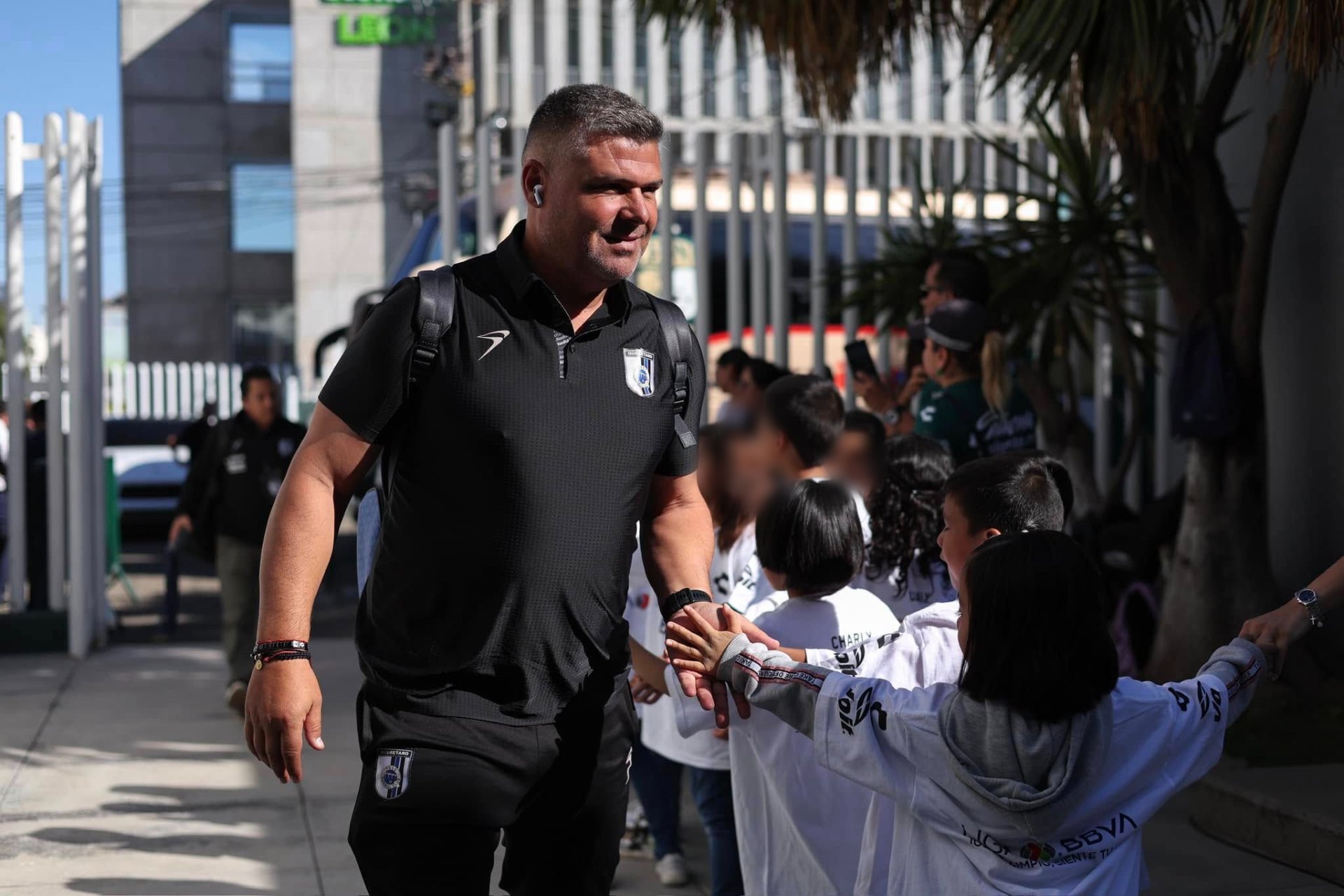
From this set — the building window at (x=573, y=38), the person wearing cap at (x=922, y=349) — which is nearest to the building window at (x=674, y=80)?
the building window at (x=573, y=38)

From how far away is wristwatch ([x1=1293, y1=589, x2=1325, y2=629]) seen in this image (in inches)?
119

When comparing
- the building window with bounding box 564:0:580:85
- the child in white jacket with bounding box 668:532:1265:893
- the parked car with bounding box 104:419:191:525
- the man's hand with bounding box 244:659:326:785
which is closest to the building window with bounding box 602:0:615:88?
the building window with bounding box 564:0:580:85

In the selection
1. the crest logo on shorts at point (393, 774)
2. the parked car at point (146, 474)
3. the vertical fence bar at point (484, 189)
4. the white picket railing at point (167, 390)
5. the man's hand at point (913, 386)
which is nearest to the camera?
the crest logo on shorts at point (393, 774)

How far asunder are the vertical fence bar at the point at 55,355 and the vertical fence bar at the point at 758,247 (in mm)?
3931

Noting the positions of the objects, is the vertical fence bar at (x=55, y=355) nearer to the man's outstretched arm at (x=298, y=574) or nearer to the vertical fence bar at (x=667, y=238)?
the vertical fence bar at (x=667, y=238)

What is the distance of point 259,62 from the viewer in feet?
110

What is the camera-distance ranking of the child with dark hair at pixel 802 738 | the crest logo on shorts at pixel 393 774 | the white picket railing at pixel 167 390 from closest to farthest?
the crest logo on shorts at pixel 393 774, the child with dark hair at pixel 802 738, the white picket railing at pixel 167 390

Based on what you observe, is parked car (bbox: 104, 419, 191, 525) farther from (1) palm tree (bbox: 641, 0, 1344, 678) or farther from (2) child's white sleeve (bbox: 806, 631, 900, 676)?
(2) child's white sleeve (bbox: 806, 631, 900, 676)

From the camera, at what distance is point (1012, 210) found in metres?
7.41

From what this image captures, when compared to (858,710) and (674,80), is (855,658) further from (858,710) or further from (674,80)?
(674,80)

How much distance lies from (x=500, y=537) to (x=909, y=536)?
2.00m

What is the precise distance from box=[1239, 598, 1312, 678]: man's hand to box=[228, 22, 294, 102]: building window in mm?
32718

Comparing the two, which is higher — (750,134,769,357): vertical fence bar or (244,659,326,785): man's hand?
(750,134,769,357): vertical fence bar

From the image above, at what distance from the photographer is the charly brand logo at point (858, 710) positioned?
267 cm
